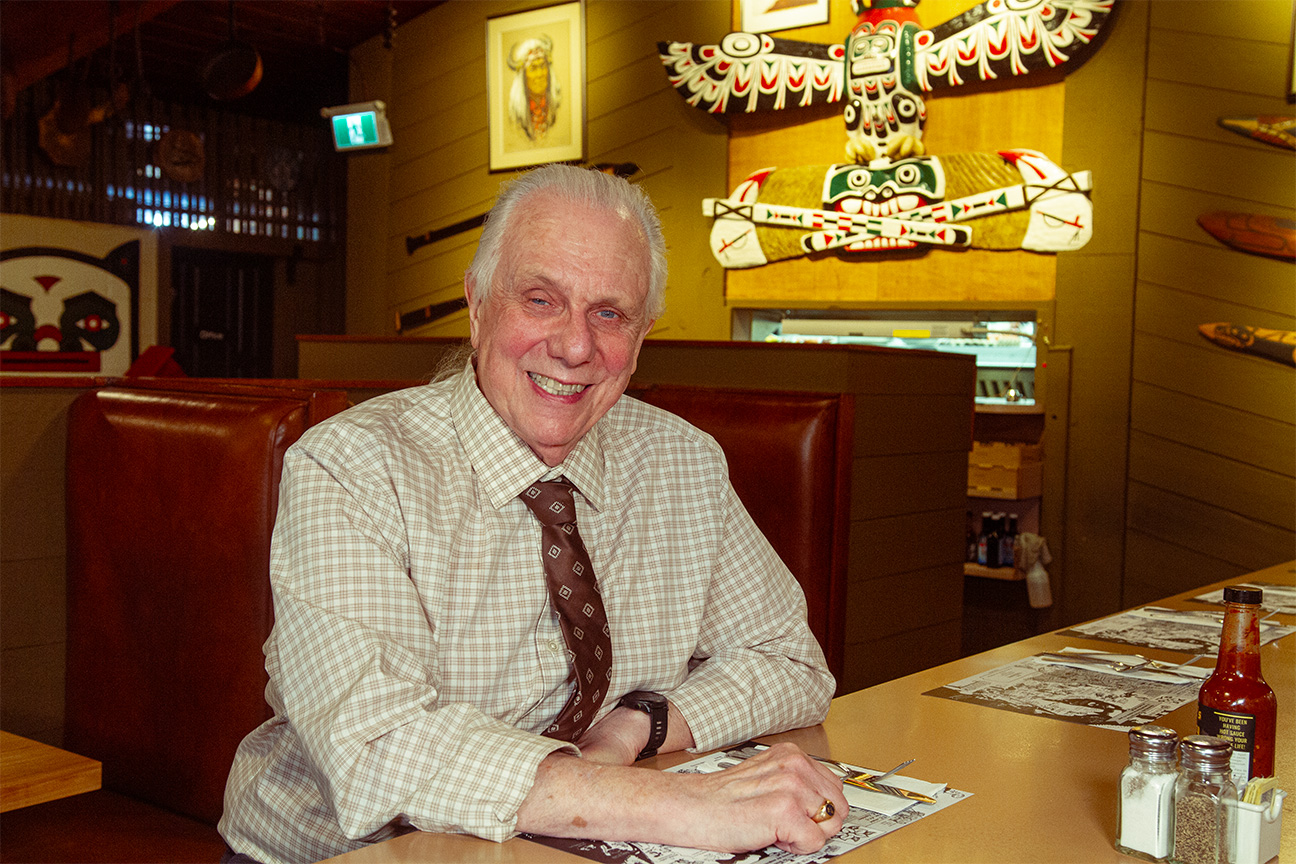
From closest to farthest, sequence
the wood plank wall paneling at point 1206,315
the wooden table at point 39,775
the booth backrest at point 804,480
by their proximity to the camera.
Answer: the wooden table at point 39,775
the booth backrest at point 804,480
the wood plank wall paneling at point 1206,315

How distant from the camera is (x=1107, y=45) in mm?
5105

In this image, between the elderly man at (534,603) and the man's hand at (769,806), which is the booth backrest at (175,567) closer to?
the elderly man at (534,603)

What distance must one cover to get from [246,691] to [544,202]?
1.07 metres

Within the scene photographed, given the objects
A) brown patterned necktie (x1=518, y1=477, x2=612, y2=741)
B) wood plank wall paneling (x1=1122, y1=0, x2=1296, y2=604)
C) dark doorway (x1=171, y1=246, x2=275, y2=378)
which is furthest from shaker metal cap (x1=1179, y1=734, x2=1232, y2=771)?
dark doorway (x1=171, y1=246, x2=275, y2=378)

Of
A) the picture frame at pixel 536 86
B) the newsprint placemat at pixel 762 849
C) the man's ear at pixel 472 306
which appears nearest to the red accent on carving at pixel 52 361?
the picture frame at pixel 536 86

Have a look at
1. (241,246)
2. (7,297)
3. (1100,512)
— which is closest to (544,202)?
(1100,512)

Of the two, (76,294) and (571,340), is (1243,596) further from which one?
(76,294)

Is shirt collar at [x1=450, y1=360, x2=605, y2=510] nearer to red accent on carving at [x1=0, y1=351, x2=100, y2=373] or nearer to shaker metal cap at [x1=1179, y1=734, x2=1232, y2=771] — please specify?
shaker metal cap at [x1=1179, y1=734, x2=1232, y2=771]

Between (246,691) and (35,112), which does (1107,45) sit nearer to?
(246,691)

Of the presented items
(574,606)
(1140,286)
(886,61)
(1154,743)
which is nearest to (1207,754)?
(1154,743)

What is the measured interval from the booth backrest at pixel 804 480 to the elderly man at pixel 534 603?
83cm

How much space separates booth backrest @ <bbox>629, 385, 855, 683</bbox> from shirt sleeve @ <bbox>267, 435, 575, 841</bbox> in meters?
1.34

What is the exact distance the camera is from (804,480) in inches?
99.3

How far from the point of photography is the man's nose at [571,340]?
147 cm
